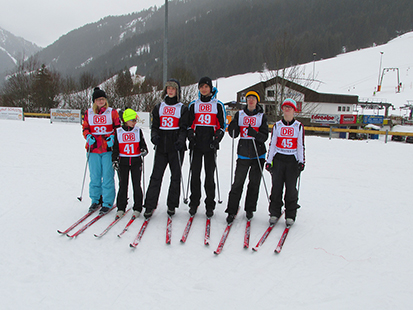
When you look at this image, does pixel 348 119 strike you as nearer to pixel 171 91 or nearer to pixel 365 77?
pixel 171 91

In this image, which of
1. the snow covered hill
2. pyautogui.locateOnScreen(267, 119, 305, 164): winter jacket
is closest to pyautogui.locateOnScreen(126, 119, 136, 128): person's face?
pyautogui.locateOnScreen(267, 119, 305, 164): winter jacket

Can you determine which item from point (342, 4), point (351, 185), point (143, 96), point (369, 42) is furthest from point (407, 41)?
point (351, 185)

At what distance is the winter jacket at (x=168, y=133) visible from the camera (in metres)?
3.57

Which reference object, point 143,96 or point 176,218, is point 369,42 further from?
point 176,218

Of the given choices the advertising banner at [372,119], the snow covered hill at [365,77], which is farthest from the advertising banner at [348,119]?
the snow covered hill at [365,77]

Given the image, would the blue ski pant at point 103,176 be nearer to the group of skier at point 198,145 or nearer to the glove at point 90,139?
the group of skier at point 198,145

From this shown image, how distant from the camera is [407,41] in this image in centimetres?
8481

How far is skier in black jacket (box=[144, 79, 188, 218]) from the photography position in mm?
3584

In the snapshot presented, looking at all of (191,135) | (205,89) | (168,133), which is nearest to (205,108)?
(205,89)

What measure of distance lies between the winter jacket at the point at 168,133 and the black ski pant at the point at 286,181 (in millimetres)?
1353

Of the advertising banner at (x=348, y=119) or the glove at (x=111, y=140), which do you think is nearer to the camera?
the glove at (x=111, y=140)

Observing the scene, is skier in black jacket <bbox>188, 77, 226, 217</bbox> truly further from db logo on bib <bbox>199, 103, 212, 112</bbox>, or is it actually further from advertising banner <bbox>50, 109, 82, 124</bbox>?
advertising banner <bbox>50, 109, 82, 124</bbox>

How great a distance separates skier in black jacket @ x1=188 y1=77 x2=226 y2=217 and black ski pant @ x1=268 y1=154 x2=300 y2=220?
879 millimetres

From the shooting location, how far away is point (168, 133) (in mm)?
3592
